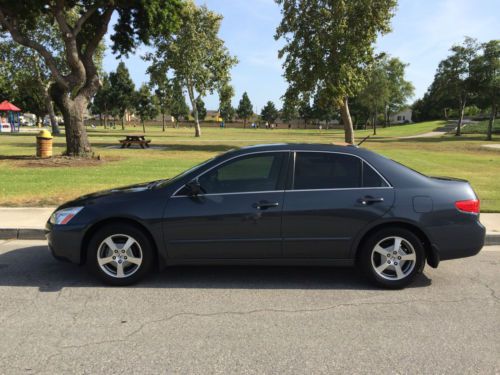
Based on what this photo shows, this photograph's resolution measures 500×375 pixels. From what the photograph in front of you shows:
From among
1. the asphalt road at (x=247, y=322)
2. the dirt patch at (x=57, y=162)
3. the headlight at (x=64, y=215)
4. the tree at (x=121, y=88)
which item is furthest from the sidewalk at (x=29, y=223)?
the tree at (x=121, y=88)

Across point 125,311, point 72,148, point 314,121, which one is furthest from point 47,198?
point 314,121

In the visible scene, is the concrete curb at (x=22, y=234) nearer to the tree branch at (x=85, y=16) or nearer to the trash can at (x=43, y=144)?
the trash can at (x=43, y=144)

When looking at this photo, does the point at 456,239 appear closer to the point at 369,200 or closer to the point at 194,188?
the point at 369,200

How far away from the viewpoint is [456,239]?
4.73m

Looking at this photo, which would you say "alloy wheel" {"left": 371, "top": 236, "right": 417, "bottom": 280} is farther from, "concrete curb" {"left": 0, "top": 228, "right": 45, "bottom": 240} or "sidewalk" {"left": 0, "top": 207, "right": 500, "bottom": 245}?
"concrete curb" {"left": 0, "top": 228, "right": 45, "bottom": 240}

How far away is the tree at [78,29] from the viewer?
1653 centimetres

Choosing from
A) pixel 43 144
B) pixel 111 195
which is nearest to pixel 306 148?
pixel 111 195

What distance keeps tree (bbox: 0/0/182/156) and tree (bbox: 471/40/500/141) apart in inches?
1206

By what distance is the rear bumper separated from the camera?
4.70m

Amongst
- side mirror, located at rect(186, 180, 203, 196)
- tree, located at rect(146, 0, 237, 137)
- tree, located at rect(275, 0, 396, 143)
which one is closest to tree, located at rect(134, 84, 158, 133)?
tree, located at rect(146, 0, 237, 137)

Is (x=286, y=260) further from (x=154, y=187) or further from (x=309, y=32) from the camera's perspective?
(x=309, y=32)

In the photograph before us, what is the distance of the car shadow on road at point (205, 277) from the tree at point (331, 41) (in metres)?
22.4

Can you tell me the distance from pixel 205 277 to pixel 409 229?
2329 millimetres

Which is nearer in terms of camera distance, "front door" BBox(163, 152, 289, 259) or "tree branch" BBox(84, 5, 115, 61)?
"front door" BBox(163, 152, 289, 259)
